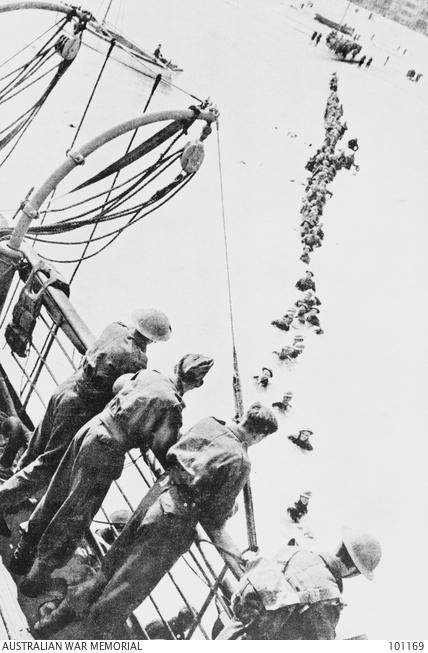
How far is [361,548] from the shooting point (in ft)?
7.91

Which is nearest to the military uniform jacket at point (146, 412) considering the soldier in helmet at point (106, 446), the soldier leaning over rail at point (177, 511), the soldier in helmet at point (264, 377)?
the soldier in helmet at point (106, 446)

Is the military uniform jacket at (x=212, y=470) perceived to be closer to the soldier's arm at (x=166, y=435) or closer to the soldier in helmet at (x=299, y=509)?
the soldier's arm at (x=166, y=435)

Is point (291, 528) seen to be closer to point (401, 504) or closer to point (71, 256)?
point (401, 504)

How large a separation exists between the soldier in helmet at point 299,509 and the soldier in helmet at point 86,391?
4.30 metres

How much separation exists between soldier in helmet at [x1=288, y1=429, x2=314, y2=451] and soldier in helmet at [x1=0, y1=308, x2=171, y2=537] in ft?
17.2

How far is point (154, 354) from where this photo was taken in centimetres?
854

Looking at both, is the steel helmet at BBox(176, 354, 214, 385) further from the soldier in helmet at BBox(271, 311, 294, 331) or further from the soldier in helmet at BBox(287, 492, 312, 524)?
the soldier in helmet at BBox(271, 311, 294, 331)

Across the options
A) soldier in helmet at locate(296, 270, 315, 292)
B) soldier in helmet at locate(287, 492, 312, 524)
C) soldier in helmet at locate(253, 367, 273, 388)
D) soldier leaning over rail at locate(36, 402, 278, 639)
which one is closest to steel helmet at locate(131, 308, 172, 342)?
soldier leaning over rail at locate(36, 402, 278, 639)

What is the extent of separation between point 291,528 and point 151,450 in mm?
4577

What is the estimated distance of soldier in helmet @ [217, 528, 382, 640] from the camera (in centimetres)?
205

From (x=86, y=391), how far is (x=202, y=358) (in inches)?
32.0

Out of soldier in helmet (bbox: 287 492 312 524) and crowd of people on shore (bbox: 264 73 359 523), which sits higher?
crowd of people on shore (bbox: 264 73 359 523)

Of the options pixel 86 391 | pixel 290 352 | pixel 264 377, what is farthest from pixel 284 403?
pixel 86 391

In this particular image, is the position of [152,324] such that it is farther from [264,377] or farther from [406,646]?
[264,377]
